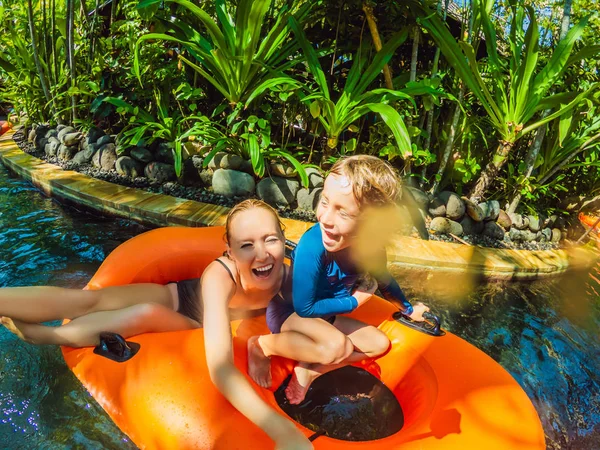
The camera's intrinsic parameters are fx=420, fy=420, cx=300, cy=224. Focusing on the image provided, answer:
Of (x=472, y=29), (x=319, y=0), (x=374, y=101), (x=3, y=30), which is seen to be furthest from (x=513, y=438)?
(x=3, y=30)

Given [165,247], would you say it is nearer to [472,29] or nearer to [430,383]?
[430,383]

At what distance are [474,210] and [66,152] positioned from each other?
394cm

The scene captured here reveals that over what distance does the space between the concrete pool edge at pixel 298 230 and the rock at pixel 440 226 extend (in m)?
0.27

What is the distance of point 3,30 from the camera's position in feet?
18.4

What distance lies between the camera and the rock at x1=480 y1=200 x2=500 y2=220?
3.79m

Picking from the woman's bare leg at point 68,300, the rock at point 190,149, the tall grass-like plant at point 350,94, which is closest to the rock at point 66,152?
the rock at point 190,149

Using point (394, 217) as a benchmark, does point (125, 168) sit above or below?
below

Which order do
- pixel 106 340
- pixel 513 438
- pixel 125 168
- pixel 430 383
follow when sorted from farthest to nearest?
pixel 125 168 < pixel 430 383 < pixel 106 340 < pixel 513 438

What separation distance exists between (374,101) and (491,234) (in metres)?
1.64

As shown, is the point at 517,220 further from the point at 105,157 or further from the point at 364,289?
the point at 105,157

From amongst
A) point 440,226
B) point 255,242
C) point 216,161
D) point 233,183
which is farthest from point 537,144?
point 255,242

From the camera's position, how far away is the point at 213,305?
1322mm

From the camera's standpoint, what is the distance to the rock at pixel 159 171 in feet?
12.2

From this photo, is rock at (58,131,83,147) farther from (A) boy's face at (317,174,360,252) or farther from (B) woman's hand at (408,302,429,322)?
(B) woman's hand at (408,302,429,322)
